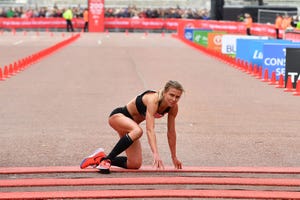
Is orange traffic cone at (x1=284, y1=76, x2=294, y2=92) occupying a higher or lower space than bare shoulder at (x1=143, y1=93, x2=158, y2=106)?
lower

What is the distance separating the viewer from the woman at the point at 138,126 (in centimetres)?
932

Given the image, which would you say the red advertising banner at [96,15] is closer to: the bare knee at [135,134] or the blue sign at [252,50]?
the blue sign at [252,50]

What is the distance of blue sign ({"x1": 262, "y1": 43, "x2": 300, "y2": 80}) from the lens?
25.0 metres

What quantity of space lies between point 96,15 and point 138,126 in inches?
2451

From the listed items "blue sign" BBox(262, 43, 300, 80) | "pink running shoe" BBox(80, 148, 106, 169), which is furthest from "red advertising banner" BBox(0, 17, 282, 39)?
"pink running shoe" BBox(80, 148, 106, 169)

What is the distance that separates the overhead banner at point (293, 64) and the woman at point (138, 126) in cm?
1294

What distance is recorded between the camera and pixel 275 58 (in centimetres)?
2548

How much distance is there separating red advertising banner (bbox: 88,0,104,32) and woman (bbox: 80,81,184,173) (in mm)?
61799

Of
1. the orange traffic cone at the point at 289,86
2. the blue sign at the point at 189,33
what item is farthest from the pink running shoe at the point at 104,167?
the blue sign at the point at 189,33

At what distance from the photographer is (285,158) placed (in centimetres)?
1170

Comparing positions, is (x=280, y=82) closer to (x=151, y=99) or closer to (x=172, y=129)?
(x=172, y=129)

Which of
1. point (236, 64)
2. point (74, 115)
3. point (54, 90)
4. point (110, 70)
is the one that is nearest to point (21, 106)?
point (74, 115)

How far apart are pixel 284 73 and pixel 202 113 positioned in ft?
26.5

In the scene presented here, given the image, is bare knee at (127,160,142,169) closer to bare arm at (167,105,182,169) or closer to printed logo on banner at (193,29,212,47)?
bare arm at (167,105,182,169)
